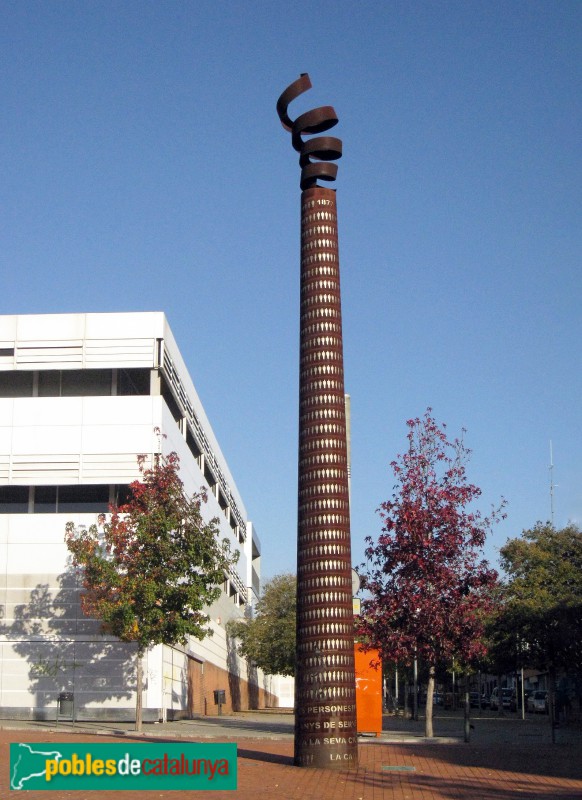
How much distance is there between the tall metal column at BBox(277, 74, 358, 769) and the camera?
18.5 m

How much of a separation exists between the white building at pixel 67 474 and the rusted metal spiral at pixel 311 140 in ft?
56.1

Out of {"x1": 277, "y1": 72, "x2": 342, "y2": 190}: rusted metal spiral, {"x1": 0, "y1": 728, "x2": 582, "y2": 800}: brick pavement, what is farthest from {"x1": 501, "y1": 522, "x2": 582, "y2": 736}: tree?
{"x1": 277, "y1": 72, "x2": 342, "y2": 190}: rusted metal spiral

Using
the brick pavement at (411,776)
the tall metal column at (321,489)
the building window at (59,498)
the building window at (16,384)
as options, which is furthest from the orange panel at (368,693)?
the building window at (16,384)

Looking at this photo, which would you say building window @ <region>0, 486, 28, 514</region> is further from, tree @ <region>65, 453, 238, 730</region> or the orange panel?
the orange panel

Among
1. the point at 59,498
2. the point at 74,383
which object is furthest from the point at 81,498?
the point at 74,383

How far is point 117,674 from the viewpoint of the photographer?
35938mm

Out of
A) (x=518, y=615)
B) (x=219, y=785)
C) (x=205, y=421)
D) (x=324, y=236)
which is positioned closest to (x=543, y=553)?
(x=518, y=615)

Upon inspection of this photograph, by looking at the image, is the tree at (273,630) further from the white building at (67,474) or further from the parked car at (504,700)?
the parked car at (504,700)

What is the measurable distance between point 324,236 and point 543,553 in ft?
110

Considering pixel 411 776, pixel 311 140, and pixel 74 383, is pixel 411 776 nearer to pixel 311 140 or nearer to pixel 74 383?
pixel 311 140

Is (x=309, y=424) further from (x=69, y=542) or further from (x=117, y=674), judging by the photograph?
(x=117, y=674)

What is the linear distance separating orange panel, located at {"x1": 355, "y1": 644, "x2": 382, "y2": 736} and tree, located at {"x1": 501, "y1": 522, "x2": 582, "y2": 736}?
5.97 metres

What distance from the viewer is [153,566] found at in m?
30.1

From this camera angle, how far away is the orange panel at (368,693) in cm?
2997
